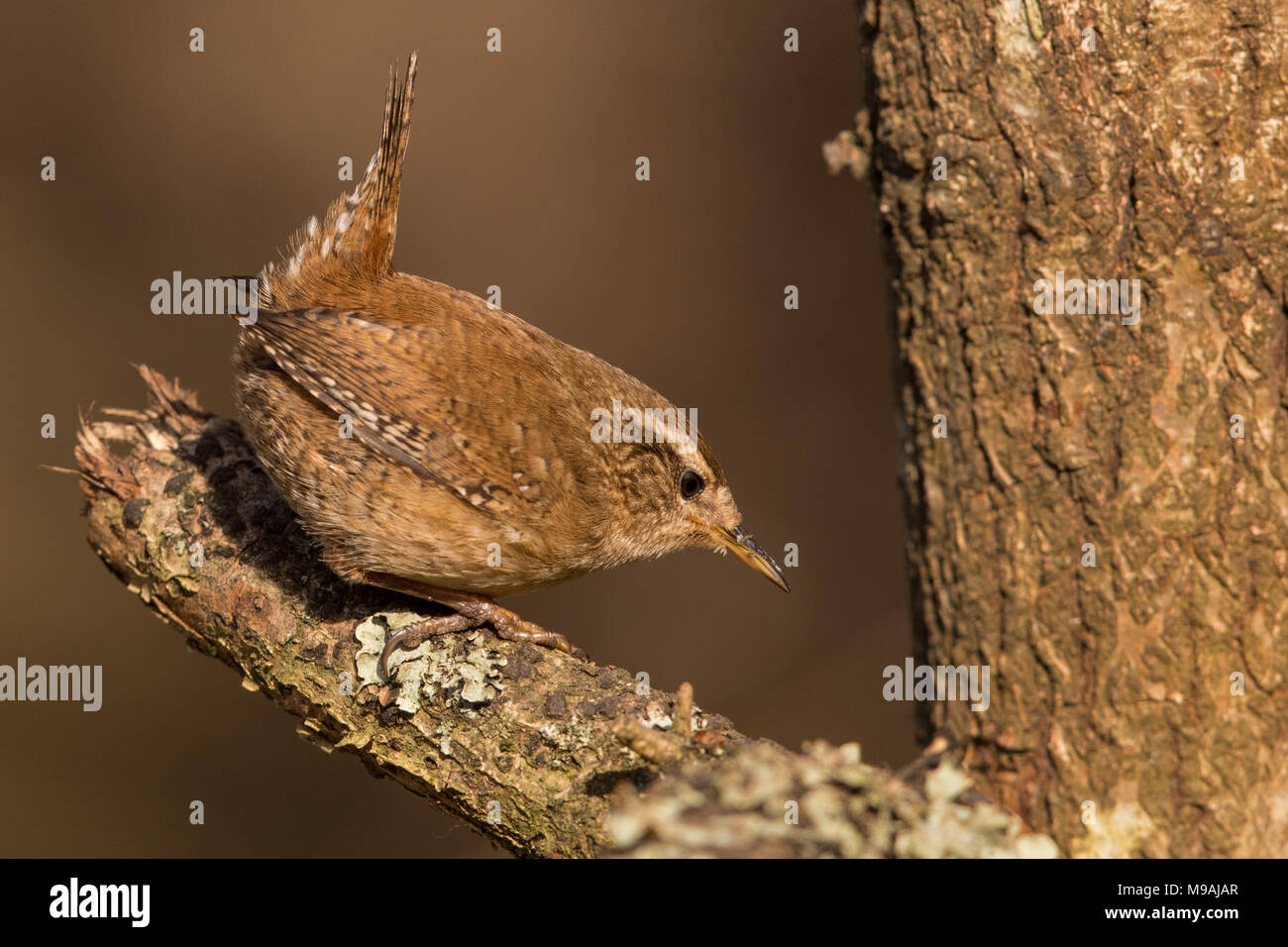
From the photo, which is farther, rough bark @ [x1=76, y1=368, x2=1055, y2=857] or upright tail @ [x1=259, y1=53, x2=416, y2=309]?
upright tail @ [x1=259, y1=53, x2=416, y2=309]

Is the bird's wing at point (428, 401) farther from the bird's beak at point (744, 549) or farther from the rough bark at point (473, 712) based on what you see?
the bird's beak at point (744, 549)

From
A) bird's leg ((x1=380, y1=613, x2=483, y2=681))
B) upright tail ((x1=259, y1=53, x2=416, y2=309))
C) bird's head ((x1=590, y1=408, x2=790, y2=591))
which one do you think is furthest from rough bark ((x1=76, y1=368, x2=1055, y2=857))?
bird's head ((x1=590, y1=408, x2=790, y2=591))

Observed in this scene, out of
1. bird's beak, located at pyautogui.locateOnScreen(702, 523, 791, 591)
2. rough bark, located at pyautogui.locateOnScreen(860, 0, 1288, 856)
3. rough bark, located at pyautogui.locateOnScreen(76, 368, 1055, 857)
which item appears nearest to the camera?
rough bark, located at pyautogui.locateOnScreen(76, 368, 1055, 857)

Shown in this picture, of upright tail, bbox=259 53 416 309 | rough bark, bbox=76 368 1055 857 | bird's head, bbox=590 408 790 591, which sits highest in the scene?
upright tail, bbox=259 53 416 309

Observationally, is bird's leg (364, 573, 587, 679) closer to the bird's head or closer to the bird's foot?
the bird's foot

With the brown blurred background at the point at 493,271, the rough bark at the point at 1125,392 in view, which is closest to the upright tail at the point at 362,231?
the rough bark at the point at 1125,392

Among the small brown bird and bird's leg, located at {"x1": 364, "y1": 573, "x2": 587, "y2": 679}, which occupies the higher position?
the small brown bird

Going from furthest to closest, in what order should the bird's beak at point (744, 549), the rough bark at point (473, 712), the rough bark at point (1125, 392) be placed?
the bird's beak at point (744, 549) < the rough bark at point (1125, 392) < the rough bark at point (473, 712)
